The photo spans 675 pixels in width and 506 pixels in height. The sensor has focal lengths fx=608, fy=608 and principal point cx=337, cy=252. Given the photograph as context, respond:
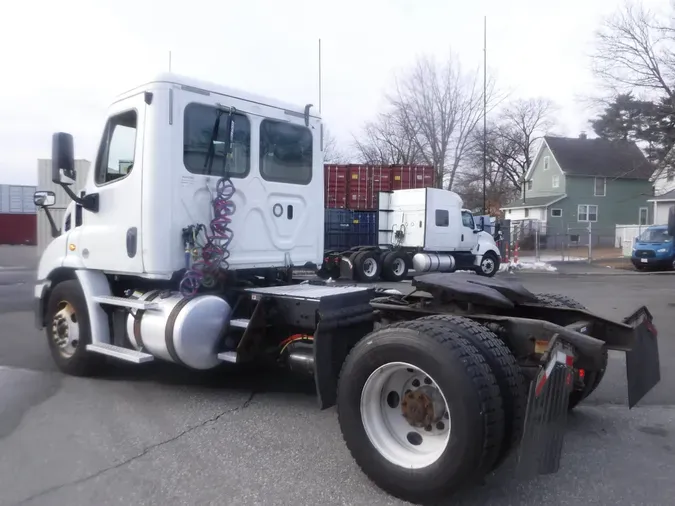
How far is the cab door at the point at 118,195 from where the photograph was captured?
5527mm

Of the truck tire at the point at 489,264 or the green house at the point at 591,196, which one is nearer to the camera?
the truck tire at the point at 489,264

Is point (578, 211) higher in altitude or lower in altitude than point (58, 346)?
higher

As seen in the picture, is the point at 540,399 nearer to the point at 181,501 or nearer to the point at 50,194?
the point at 181,501

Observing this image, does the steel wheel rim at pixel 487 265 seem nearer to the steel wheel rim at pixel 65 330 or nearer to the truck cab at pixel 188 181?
the truck cab at pixel 188 181

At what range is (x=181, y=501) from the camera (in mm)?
3680

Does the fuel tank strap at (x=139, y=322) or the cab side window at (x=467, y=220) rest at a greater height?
the cab side window at (x=467, y=220)

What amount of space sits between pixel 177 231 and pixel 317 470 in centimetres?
254

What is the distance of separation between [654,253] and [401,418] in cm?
2393

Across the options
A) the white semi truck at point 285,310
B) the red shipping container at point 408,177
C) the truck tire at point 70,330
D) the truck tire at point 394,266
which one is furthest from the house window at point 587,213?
A: the truck tire at point 70,330

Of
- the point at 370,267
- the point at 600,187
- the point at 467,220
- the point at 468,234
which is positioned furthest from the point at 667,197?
the point at 370,267

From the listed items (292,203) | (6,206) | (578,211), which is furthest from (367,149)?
(292,203)

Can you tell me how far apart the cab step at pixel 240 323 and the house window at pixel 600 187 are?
46.7 meters

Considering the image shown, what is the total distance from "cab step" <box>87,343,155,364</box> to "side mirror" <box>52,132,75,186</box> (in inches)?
64.0

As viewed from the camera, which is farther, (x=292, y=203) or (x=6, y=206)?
(x=6, y=206)
